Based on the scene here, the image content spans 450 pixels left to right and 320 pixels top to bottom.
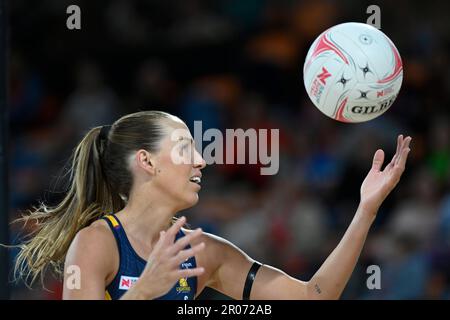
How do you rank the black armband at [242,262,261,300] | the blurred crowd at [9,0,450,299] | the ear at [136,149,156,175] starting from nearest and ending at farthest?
the ear at [136,149,156,175] → the black armband at [242,262,261,300] → the blurred crowd at [9,0,450,299]

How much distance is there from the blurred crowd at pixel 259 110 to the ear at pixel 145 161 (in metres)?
2.83

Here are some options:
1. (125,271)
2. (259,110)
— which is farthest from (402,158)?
(259,110)

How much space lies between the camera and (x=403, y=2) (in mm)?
8648

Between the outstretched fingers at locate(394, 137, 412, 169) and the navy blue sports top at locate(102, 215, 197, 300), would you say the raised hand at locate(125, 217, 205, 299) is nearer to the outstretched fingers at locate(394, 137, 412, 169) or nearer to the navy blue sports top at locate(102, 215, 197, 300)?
the navy blue sports top at locate(102, 215, 197, 300)

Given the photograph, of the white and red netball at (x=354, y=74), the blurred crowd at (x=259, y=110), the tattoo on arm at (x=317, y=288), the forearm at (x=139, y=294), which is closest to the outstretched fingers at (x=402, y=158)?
the white and red netball at (x=354, y=74)

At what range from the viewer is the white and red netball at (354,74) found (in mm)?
3936

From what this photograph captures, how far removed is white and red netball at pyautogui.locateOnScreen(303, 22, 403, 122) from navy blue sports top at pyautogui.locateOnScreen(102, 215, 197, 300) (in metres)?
1.04

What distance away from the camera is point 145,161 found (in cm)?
394

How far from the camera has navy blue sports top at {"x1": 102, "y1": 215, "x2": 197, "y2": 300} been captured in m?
3.78

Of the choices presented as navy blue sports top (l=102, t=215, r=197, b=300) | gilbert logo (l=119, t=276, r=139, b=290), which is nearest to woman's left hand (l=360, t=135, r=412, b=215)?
navy blue sports top (l=102, t=215, r=197, b=300)

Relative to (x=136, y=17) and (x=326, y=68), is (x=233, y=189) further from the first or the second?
(x=326, y=68)
